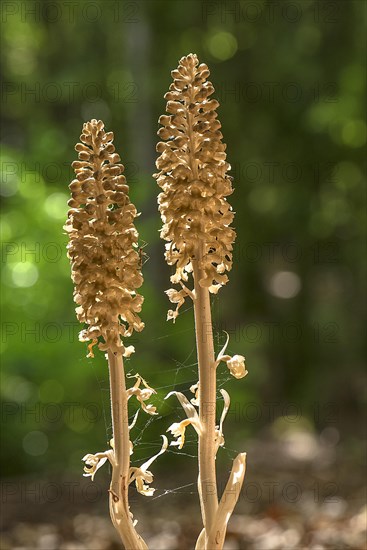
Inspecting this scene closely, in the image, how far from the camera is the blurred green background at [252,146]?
8.11m

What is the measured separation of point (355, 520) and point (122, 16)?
20.8 ft

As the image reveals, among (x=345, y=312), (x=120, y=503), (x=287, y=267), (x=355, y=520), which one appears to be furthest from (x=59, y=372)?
(x=287, y=267)

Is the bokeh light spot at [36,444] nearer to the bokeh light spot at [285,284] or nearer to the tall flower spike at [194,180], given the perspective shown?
the tall flower spike at [194,180]

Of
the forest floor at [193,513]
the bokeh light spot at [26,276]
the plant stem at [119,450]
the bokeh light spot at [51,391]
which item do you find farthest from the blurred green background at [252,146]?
the plant stem at [119,450]

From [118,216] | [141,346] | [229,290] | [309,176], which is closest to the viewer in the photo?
[118,216]

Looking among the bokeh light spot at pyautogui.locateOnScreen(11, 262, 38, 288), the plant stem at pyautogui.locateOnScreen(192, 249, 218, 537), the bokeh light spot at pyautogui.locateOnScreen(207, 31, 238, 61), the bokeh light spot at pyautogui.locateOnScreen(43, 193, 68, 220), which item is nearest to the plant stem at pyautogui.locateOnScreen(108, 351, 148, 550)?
the plant stem at pyautogui.locateOnScreen(192, 249, 218, 537)

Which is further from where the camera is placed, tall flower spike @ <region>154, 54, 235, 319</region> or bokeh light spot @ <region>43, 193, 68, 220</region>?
bokeh light spot @ <region>43, 193, 68, 220</region>

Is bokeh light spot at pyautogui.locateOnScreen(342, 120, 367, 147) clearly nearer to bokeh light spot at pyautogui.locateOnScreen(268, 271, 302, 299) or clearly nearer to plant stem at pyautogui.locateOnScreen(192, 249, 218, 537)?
bokeh light spot at pyautogui.locateOnScreen(268, 271, 302, 299)

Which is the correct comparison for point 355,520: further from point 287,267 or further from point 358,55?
point 287,267

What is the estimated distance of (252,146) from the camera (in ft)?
32.3

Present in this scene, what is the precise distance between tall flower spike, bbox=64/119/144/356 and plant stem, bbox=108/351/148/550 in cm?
7

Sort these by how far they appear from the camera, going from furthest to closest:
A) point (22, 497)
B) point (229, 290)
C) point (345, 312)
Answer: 1. point (229, 290)
2. point (345, 312)
3. point (22, 497)

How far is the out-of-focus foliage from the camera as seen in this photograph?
8461 millimetres

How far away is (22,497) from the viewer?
18.8 ft
